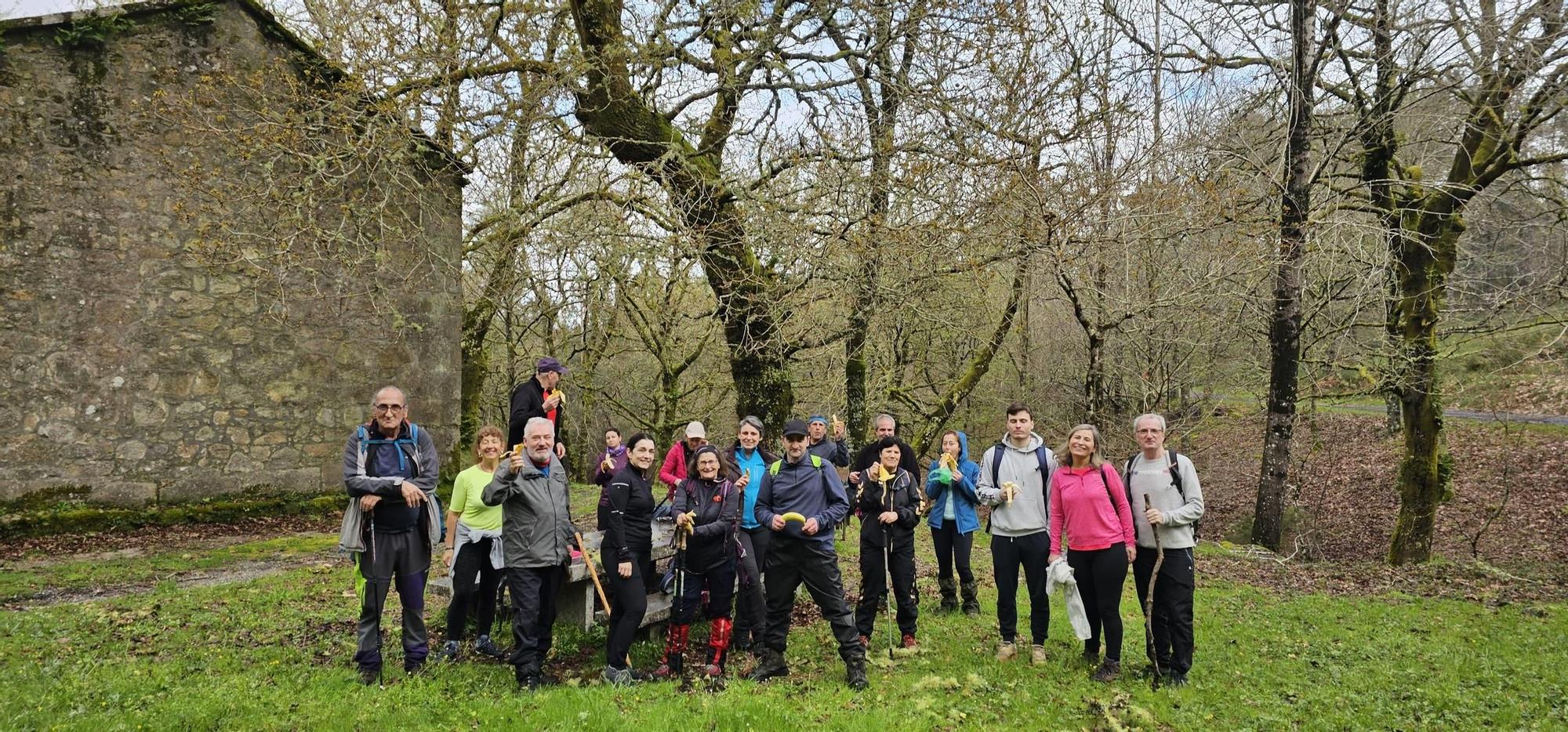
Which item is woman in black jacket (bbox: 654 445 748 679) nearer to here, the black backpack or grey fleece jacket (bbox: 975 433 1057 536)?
grey fleece jacket (bbox: 975 433 1057 536)

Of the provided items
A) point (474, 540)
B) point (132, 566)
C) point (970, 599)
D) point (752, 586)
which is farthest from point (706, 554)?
point (132, 566)

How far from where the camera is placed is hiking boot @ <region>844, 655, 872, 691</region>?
5.31 metres

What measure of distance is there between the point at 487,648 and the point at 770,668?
6.67 ft

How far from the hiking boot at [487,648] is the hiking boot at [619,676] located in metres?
0.89

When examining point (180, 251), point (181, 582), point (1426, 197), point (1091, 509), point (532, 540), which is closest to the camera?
point (532, 540)

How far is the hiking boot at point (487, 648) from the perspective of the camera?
228 inches

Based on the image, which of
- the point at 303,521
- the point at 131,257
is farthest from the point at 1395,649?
the point at 131,257

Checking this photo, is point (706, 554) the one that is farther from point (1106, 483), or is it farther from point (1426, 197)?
point (1426, 197)

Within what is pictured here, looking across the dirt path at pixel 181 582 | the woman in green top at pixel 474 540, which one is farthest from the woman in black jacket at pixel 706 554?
the dirt path at pixel 181 582

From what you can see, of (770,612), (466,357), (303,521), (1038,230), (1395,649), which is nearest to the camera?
(770,612)

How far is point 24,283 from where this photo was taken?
29.1ft

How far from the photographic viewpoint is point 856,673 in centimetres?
535

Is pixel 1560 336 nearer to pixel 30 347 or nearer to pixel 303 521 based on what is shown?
pixel 303 521

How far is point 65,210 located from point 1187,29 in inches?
514
